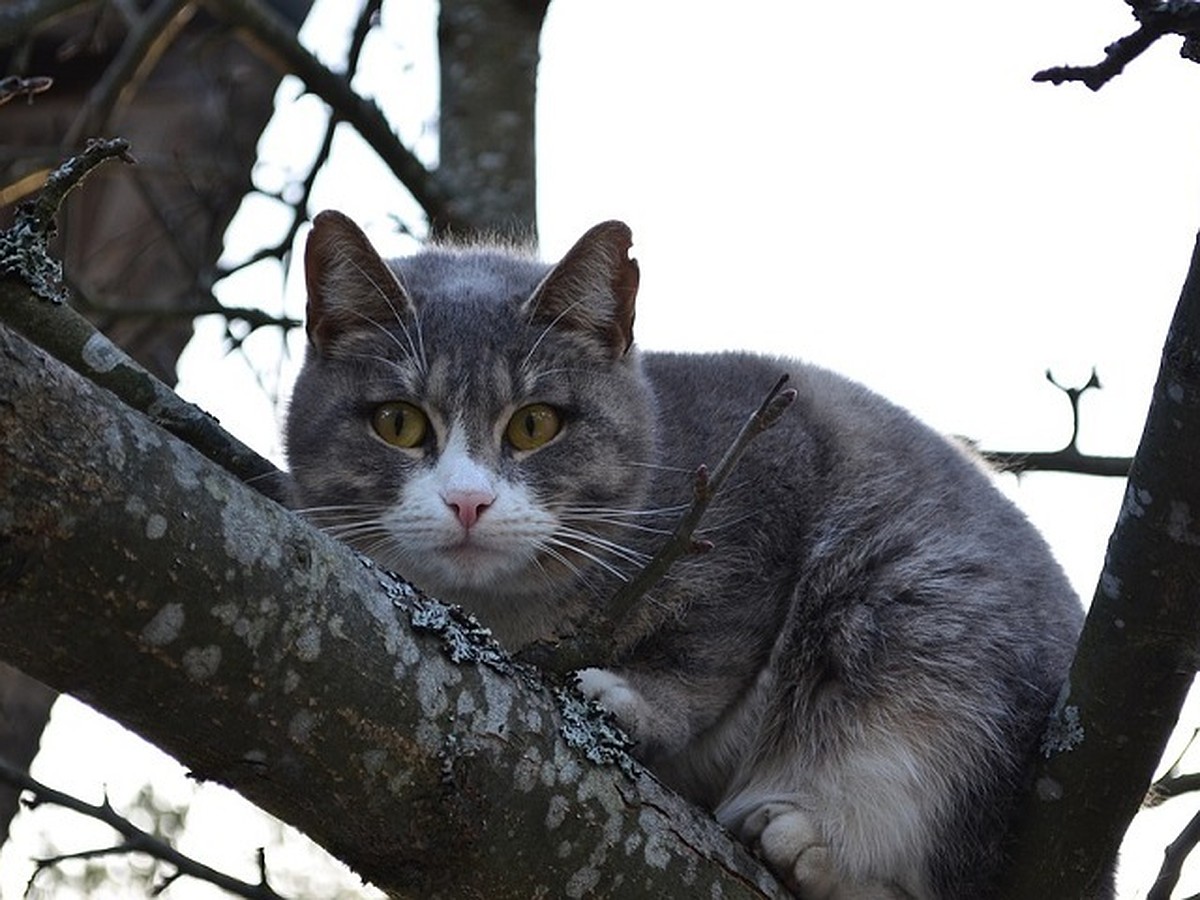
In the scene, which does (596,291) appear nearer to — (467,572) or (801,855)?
(467,572)

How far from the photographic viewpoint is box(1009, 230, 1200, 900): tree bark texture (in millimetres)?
2270

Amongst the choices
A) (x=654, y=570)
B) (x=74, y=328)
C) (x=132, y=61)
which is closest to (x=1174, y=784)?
(x=654, y=570)

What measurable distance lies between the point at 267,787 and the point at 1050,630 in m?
1.75

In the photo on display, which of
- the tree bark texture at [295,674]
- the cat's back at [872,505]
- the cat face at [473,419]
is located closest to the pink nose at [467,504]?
the cat face at [473,419]

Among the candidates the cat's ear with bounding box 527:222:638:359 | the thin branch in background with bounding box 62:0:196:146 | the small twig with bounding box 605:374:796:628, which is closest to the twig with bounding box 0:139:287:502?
the cat's ear with bounding box 527:222:638:359

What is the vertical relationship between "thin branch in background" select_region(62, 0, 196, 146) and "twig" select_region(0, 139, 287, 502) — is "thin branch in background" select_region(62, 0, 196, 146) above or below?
above

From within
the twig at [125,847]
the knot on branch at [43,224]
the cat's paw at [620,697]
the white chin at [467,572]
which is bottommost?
the twig at [125,847]

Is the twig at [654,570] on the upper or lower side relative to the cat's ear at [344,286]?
lower

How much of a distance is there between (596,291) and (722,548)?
620 millimetres

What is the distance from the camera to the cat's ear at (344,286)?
334cm

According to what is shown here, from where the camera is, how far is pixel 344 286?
341 cm

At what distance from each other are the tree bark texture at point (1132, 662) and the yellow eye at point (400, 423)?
A: 1364 mm

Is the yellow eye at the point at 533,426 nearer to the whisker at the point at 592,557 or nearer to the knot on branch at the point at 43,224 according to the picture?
the whisker at the point at 592,557

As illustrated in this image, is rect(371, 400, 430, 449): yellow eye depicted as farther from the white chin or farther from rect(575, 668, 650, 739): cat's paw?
rect(575, 668, 650, 739): cat's paw
